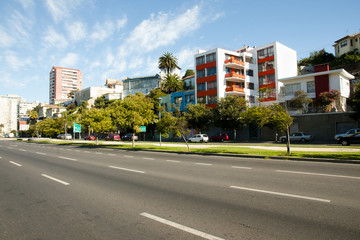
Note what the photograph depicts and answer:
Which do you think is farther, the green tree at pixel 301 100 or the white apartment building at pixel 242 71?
the white apartment building at pixel 242 71

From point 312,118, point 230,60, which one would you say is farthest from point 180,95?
point 312,118

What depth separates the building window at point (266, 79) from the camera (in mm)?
49319

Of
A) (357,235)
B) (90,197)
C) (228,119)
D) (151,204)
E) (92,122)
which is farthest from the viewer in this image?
(228,119)

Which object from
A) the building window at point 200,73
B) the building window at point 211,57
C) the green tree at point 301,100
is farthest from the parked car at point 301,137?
the building window at point 200,73

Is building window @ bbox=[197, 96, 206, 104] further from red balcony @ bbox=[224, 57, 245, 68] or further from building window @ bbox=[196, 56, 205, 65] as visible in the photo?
red balcony @ bbox=[224, 57, 245, 68]

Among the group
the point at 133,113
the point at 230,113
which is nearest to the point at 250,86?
the point at 230,113

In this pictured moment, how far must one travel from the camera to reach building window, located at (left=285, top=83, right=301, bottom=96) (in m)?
40.3

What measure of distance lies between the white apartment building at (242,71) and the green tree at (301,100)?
8.30 metres

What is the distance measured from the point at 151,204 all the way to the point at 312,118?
3515 cm

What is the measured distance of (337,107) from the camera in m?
35.1

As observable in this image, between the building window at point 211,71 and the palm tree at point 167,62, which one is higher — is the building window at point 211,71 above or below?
below

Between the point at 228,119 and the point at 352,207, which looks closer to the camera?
the point at 352,207

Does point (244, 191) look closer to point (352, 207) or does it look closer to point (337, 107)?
point (352, 207)

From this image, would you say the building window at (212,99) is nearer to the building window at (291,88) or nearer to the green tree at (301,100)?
the building window at (291,88)
